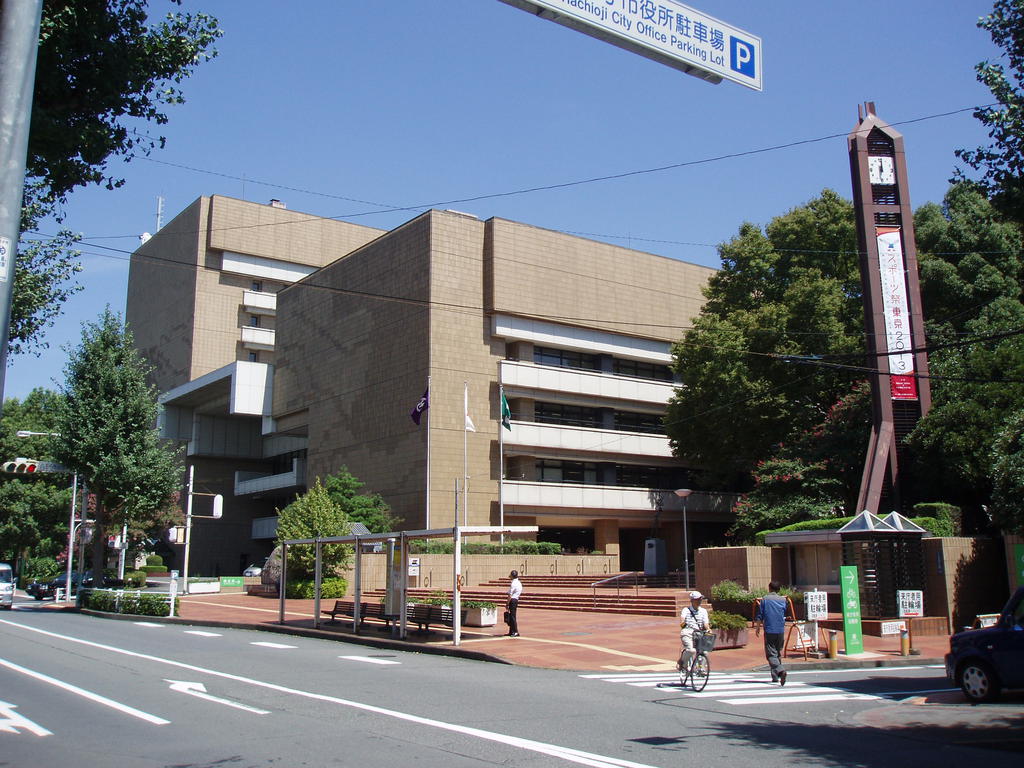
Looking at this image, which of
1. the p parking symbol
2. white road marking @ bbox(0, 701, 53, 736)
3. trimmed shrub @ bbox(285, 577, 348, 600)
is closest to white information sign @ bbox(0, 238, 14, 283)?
the p parking symbol

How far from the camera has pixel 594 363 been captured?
177ft

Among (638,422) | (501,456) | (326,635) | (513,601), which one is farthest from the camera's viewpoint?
(638,422)

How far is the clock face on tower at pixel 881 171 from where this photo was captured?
1272 inches

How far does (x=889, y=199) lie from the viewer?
32375 millimetres

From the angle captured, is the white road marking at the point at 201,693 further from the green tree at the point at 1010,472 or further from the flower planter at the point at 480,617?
the green tree at the point at 1010,472

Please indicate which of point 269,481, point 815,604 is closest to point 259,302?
point 269,481

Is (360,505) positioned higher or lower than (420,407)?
lower

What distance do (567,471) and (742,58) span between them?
43.9 meters

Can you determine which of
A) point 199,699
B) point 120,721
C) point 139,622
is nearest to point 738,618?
point 199,699

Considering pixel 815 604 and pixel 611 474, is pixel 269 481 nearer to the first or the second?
pixel 611 474

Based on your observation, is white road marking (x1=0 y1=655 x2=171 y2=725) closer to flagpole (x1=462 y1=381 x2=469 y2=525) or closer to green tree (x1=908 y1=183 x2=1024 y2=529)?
green tree (x1=908 y1=183 x2=1024 y2=529)

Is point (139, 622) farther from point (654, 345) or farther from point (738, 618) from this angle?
point (654, 345)

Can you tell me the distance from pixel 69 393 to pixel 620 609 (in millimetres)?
25750

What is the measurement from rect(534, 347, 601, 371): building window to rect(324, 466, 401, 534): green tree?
12.0 meters
